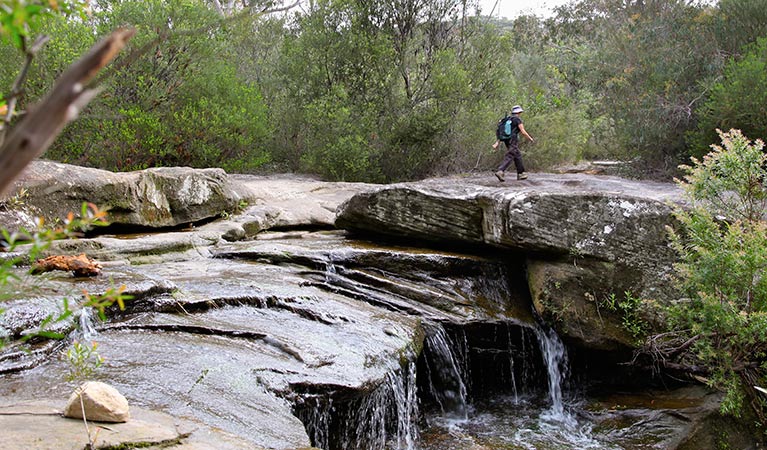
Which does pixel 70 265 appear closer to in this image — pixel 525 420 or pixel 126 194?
pixel 126 194

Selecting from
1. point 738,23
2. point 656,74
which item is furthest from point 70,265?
point 738,23

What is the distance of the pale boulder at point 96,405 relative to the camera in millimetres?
3254

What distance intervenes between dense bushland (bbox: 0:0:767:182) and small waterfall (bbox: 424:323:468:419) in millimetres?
7163

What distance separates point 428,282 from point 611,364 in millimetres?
2462

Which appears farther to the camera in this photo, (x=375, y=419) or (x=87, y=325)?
(x=375, y=419)

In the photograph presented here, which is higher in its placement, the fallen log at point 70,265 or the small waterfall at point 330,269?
the fallen log at point 70,265

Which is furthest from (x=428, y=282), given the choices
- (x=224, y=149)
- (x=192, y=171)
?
(x=224, y=149)

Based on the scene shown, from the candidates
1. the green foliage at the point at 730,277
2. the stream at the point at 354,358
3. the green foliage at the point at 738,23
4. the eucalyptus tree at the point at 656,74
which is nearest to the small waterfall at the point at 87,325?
the stream at the point at 354,358

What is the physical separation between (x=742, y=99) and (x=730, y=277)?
689 centimetres

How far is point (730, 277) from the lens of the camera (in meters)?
5.75

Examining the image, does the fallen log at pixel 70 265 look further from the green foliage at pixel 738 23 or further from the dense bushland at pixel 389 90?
the green foliage at pixel 738 23

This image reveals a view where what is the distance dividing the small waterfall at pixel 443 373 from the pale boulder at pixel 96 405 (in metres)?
4.20

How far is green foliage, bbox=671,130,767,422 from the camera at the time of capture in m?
5.66

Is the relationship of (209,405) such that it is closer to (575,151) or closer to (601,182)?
(601,182)
